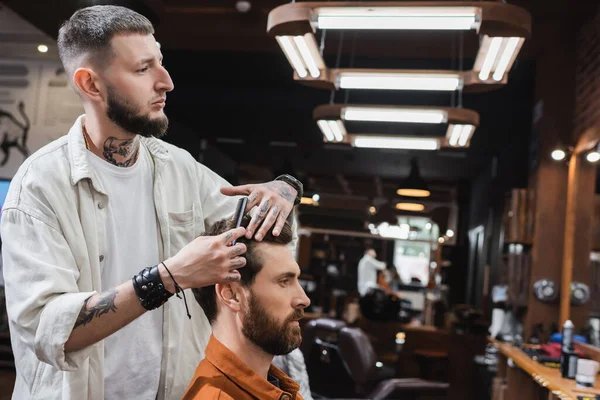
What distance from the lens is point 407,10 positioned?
3047mm

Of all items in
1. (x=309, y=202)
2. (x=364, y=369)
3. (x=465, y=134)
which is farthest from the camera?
(x=309, y=202)

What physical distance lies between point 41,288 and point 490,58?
2996 mm

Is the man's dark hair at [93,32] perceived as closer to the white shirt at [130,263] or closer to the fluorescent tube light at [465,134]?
the white shirt at [130,263]

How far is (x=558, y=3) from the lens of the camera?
18.0 feet

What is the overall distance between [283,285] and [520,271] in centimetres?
498

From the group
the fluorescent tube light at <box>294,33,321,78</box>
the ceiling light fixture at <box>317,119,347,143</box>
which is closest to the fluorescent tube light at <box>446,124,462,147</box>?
the ceiling light fixture at <box>317,119,347,143</box>

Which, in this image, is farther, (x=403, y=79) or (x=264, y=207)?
(x=403, y=79)

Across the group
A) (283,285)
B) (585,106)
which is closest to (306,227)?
(585,106)

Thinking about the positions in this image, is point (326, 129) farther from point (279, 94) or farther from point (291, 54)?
point (279, 94)

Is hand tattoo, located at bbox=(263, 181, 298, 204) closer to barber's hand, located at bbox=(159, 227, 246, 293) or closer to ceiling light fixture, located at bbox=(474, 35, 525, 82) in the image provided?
barber's hand, located at bbox=(159, 227, 246, 293)

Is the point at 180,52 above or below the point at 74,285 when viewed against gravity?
above

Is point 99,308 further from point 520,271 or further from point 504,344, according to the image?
point 520,271

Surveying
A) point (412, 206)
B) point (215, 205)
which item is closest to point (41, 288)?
point (215, 205)

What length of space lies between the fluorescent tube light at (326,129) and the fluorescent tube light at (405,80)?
1.11m
